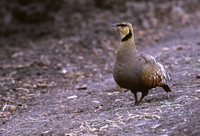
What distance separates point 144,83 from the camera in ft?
21.4

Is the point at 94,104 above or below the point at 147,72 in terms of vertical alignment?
below

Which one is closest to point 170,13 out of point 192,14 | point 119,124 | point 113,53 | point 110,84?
point 192,14

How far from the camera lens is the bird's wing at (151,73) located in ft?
21.5

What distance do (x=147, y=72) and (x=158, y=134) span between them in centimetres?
121

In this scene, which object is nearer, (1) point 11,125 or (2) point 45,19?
(1) point 11,125

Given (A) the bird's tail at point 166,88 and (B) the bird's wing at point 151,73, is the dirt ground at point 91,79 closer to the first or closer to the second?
(A) the bird's tail at point 166,88

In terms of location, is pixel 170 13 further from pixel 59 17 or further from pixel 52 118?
pixel 52 118

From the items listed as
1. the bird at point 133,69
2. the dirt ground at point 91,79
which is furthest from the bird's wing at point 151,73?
the dirt ground at point 91,79

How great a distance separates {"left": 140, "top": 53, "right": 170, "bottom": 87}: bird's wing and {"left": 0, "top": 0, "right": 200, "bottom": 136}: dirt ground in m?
0.22

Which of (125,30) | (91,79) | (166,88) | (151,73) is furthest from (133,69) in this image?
(91,79)

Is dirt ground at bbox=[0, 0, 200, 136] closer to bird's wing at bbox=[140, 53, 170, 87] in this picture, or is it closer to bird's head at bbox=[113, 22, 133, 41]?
bird's wing at bbox=[140, 53, 170, 87]

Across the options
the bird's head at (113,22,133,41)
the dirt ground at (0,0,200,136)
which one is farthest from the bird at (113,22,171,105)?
the dirt ground at (0,0,200,136)

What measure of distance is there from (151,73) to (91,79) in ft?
10.4

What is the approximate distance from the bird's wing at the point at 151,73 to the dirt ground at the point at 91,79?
0.73ft
